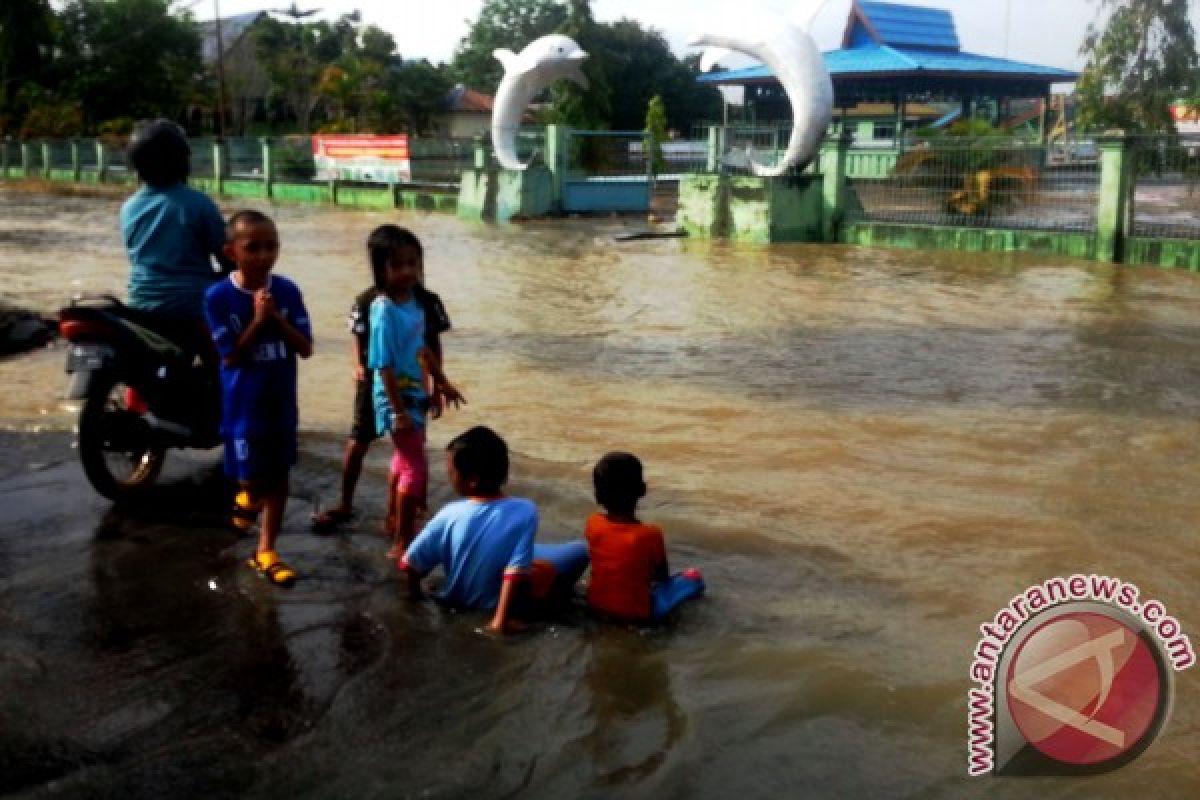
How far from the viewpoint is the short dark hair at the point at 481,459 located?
369 cm

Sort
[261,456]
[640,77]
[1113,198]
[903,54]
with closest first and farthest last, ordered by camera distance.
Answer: [261,456] < [1113,198] < [903,54] < [640,77]

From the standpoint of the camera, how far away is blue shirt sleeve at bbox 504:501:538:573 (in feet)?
11.8

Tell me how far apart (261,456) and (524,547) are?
3.52 ft

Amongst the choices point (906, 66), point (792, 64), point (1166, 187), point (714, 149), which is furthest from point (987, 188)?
point (906, 66)

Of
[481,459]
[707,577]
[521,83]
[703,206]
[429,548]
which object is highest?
[521,83]

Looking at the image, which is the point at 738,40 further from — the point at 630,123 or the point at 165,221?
the point at 630,123

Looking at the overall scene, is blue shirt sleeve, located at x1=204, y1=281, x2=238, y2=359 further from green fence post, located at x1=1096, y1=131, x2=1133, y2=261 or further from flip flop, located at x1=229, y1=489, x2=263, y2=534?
green fence post, located at x1=1096, y1=131, x2=1133, y2=261

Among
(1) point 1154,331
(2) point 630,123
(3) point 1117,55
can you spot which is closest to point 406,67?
(2) point 630,123

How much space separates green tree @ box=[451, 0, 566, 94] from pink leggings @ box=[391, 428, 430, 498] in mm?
63436

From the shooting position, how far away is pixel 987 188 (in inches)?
609

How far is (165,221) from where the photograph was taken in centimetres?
466

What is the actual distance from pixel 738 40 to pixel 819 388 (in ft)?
41.1

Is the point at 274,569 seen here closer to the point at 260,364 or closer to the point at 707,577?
the point at 260,364

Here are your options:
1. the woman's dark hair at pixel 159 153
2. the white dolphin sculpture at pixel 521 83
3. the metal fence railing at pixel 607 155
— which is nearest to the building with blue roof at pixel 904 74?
the metal fence railing at pixel 607 155
